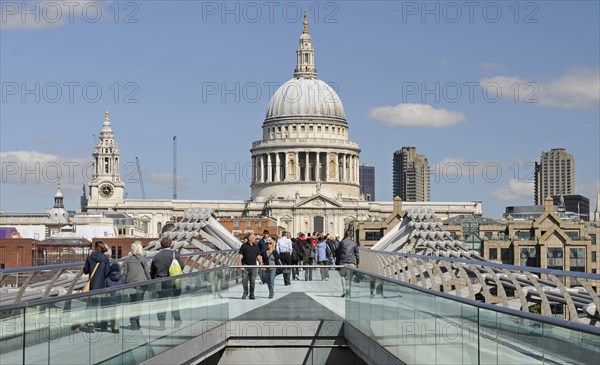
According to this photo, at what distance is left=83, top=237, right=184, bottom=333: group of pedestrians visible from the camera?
13172 millimetres

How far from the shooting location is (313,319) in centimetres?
2169

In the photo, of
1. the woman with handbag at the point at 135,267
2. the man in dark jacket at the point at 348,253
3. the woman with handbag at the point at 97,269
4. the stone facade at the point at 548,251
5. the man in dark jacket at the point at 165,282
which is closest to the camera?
the man in dark jacket at the point at 165,282

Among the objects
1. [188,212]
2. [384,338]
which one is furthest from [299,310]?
[188,212]

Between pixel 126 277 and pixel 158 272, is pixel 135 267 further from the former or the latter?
pixel 158 272

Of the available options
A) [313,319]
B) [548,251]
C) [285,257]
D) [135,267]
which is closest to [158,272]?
[135,267]

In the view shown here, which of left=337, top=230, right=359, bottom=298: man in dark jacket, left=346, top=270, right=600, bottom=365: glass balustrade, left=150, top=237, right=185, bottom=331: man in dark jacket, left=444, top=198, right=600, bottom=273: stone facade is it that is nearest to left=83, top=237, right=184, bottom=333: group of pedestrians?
left=150, top=237, right=185, bottom=331: man in dark jacket

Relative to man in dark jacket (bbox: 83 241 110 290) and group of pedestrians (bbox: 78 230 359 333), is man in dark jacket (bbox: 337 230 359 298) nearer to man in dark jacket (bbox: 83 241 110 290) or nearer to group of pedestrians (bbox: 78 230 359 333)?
group of pedestrians (bbox: 78 230 359 333)

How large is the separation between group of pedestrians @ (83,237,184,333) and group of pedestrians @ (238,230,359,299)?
3.26 metres

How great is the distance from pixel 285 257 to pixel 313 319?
9.28 metres

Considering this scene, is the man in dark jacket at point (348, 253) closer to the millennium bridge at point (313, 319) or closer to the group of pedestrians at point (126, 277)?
the millennium bridge at point (313, 319)

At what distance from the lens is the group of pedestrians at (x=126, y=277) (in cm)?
1317

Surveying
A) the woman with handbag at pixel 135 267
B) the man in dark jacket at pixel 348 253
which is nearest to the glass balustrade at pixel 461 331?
the woman with handbag at pixel 135 267

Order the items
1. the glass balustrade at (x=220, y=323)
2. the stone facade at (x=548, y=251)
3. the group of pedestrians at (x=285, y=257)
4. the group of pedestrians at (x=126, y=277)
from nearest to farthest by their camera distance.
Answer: the glass balustrade at (x=220, y=323) → the group of pedestrians at (x=126, y=277) → the group of pedestrians at (x=285, y=257) → the stone facade at (x=548, y=251)

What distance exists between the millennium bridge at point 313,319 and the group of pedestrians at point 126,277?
0.05 m
